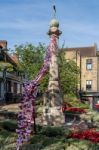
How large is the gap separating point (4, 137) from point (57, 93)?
930 cm

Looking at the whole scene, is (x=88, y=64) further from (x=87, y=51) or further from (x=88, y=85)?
(x=88, y=85)

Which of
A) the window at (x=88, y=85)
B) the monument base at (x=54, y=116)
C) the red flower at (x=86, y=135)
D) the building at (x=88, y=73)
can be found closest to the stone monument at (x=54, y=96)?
the monument base at (x=54, y=116)

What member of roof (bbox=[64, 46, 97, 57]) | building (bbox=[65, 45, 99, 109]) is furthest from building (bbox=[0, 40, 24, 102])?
roof (bbox=[64, 46, 97, 57])

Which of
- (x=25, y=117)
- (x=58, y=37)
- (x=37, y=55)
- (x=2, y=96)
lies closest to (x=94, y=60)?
(x=37, y=55)

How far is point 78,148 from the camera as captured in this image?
13438 mm

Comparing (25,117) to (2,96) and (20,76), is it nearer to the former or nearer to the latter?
(2,96)

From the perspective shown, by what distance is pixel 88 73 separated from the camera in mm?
73125

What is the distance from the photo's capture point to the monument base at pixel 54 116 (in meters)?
23.8

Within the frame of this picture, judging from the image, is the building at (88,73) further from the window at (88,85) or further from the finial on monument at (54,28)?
the finial on monument at (54,28)

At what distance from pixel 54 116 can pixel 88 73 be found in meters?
49.9

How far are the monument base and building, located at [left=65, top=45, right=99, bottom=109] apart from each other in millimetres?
47942

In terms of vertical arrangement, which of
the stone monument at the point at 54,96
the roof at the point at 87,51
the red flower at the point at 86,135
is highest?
the roof at the point at 87,51

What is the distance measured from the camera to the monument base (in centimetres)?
2377

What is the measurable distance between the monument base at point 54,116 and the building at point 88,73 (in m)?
47.9
